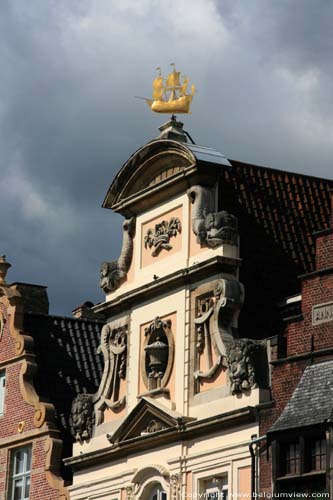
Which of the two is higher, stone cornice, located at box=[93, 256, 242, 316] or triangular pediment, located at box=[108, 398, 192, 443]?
stone cornice, located at box=[93, 256, 242, 316]

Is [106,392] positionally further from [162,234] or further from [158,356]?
[162,234]

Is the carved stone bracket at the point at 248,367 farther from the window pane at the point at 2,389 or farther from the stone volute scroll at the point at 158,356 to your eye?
the window pane at the point at 2,389

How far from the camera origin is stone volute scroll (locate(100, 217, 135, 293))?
41125mm

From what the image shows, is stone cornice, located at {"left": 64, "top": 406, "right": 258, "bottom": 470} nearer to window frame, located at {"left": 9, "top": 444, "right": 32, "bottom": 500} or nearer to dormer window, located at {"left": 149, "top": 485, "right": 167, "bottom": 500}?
dormer window, located at {"left": 149, "top": 485, "right": 167, "bottom": 500}

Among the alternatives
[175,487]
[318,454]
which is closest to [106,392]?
[175,487]

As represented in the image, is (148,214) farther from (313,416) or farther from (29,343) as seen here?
(313,416)

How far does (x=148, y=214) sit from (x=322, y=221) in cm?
424

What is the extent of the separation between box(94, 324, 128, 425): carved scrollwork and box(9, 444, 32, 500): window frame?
3.40 meters

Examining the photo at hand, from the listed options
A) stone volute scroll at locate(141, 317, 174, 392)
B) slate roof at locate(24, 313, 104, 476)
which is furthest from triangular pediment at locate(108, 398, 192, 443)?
slate roof at locate(24, 313, 104, 476)

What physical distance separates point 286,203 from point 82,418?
23.7 ft

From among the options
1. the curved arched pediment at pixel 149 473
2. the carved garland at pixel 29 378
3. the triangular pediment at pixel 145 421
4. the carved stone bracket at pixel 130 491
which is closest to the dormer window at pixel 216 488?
the curved arched pediment at pixel 149 473

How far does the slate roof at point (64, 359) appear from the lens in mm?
44281

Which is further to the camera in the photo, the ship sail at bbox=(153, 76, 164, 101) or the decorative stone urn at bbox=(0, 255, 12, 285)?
the decorative stone urn at bbox=(0, 255, 12, 285)

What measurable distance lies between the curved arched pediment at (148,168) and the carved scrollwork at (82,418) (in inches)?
190
